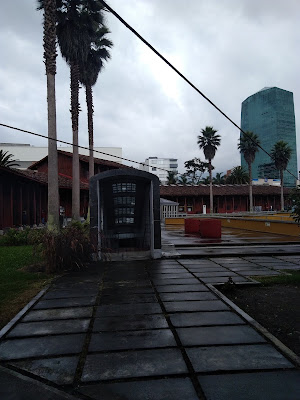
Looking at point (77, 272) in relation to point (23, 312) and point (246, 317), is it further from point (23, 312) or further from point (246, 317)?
point (246, 317)

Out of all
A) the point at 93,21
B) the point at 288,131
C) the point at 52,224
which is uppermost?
the point at 288,131

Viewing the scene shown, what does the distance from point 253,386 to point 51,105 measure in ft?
47.7

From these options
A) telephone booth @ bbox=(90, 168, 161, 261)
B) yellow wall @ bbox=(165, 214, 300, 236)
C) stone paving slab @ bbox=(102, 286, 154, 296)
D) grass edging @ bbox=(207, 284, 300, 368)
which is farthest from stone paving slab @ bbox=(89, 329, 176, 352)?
yellow wall @ bbox=(165, 214, 300, 236)

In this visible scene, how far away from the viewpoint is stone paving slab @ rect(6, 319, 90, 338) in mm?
3830

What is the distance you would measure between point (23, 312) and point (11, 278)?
9.32 feet

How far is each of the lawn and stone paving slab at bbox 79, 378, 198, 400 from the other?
2262mm

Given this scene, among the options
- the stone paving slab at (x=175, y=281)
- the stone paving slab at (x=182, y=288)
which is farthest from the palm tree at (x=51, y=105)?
the stone paving slab at (x=182, y=288)

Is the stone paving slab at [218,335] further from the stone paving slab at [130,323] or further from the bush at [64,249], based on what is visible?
the bush at [64,249]

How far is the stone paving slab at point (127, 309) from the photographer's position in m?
4.56

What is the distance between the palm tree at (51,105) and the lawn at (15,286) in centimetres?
515

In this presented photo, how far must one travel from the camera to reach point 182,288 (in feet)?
19.7

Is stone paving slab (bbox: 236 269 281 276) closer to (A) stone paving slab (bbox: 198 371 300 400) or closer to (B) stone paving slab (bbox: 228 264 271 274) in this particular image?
(B) stone paving slab (bbox: 228 264 271 274)

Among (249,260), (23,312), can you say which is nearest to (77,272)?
(23,312)

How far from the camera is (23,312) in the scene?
4570 millimetres
